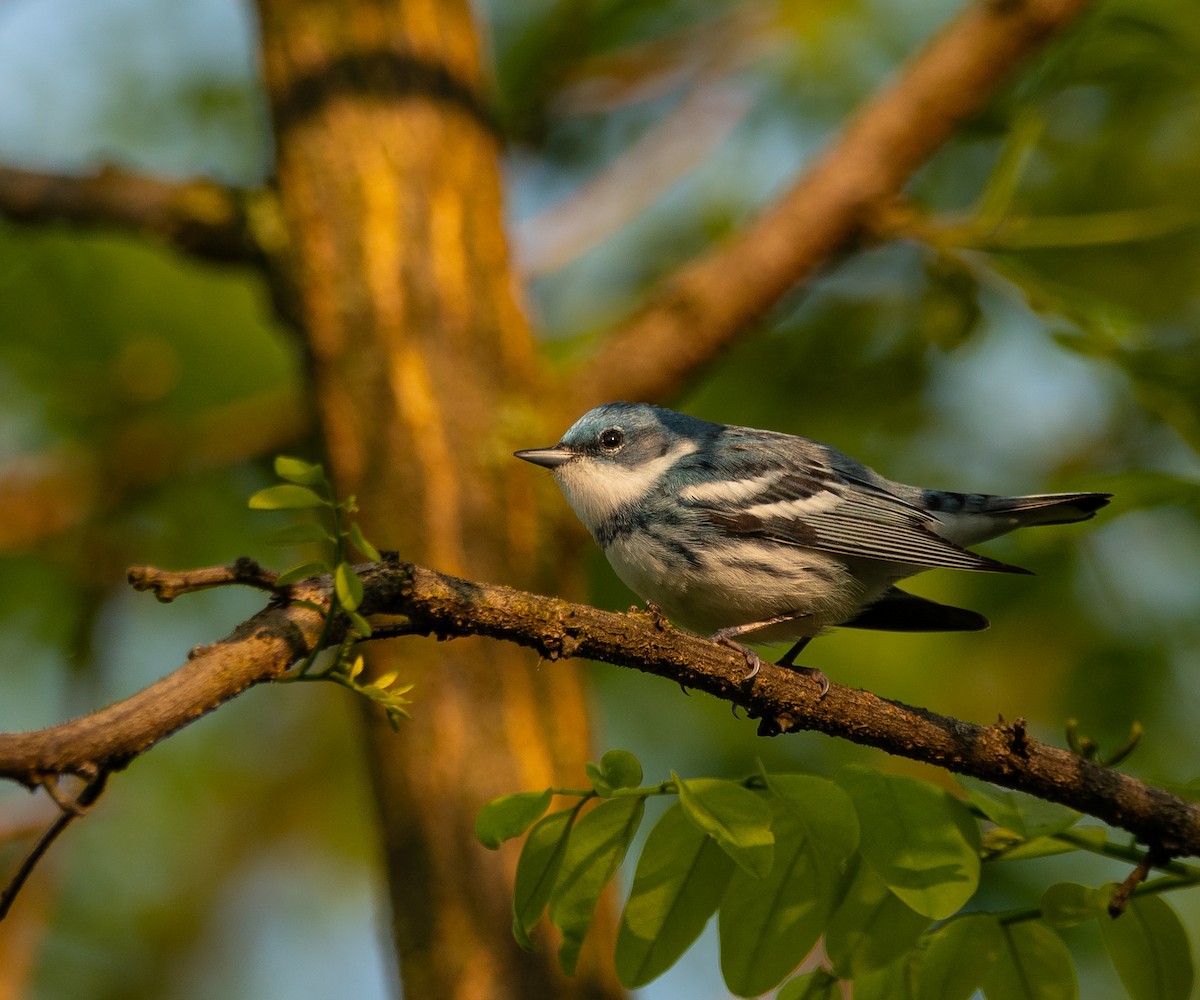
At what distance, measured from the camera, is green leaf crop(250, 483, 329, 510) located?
174 cm

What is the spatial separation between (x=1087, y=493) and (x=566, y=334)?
367 centimetres

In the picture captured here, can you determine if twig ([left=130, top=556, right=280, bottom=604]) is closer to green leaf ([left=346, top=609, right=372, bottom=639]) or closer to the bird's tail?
green leaf ([left=346, top=609, right=372, bottom=639])

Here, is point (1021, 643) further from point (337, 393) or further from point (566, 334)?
point (337, 393)

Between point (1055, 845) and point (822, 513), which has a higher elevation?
point (1055, 845)

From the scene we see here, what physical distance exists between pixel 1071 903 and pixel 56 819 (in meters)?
1.60

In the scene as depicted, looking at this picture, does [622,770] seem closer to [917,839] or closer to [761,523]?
[917,839]

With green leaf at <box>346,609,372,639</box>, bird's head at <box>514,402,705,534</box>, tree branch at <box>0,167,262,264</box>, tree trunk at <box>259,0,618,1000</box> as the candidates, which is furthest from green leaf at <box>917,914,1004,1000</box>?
tree branch at <box>0,167,262,264</box>

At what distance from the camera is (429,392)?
13.5 ft

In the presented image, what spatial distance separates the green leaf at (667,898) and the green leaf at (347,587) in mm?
696

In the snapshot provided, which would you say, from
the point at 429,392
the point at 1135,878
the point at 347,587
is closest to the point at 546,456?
the point at 429,392

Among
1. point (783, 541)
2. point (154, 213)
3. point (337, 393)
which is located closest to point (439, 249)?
point (337, 393)

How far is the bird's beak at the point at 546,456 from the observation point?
12.5 ft

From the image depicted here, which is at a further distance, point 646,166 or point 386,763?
point 646,166

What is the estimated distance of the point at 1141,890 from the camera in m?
2.05
